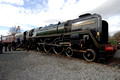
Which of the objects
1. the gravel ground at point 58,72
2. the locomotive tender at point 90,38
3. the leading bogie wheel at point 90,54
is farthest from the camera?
the leading bogie wheel at point 90,54

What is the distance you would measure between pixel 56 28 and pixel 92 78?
5.95 m

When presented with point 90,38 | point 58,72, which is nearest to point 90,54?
point 90,38

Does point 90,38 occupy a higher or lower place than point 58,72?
higher

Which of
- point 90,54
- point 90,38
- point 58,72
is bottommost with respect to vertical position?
point 58,72

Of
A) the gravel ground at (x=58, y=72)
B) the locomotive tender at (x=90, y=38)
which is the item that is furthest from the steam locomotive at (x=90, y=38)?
the gravel ground at (x=58, y=72)

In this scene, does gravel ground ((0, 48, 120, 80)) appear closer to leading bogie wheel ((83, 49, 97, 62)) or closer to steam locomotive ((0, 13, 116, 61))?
leading bogie wheel ((83, 49, 97, 62))

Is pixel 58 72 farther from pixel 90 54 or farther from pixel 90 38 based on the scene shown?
pixel 90 38

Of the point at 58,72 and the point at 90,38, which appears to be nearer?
the point at 58,72

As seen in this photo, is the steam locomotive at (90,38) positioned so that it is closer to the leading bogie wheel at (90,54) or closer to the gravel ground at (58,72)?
the leading bogie wheel at (90,54)

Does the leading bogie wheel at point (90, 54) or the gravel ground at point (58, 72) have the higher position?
the leading bogie wheel at point (90, 54)

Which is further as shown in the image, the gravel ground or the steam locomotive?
the steam locomotive

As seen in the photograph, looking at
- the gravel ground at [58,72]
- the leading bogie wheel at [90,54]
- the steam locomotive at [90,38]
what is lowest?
the gravel ground at [58,72]

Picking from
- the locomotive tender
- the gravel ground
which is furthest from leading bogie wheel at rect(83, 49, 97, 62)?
the gravel ground

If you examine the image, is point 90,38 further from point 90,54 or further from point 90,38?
point 90,54
